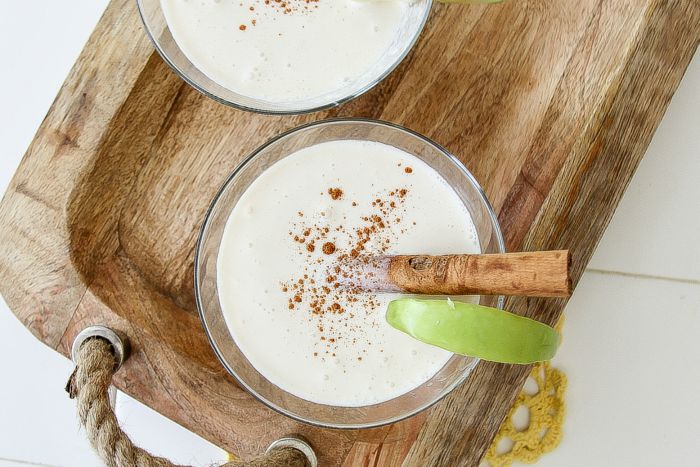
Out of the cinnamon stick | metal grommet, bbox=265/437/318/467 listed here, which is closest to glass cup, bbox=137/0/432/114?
the cinnamon stick

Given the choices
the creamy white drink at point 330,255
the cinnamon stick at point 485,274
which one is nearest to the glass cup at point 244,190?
the creamy white drink at point 330,255

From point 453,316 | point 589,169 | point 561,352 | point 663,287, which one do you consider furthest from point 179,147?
point 663,287

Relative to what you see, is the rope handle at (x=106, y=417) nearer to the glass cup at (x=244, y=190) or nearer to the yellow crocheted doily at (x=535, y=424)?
the glass cup at (x=244, y=190)

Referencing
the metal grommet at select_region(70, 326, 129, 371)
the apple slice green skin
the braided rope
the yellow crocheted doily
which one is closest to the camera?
the apple slice green skin

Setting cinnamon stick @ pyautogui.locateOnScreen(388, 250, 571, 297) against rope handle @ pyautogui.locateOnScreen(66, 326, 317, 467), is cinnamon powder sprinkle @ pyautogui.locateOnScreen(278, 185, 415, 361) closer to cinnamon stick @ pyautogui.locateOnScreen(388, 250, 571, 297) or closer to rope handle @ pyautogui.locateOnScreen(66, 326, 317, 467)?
cinnamon stick @ pyautogui.locateOnScreen(388, 250, 571, 297)

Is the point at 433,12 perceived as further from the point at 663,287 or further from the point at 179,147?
the point at 663,287

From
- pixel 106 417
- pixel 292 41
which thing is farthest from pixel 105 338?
pixel 292 41

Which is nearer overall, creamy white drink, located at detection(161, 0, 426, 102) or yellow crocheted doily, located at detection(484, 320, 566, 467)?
creamy white drink, located at detection(161, 0, 426, 102)
